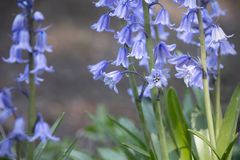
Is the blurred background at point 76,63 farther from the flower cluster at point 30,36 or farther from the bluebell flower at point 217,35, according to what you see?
the flower cluster at point 30,36

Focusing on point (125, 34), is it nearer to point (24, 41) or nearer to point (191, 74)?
point (191, 74)

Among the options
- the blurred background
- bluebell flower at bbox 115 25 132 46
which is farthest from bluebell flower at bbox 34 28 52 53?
the blurred background

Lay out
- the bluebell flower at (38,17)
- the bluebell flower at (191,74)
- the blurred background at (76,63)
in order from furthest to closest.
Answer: the blurred background at (76,63), the bluebell flower at (191,74), the bluebell flower at (38,17)

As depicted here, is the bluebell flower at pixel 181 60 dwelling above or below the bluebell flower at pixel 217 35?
below

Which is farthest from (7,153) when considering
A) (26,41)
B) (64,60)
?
(64,60)

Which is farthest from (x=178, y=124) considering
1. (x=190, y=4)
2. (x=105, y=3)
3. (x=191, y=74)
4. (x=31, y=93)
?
(x=31, y=93)

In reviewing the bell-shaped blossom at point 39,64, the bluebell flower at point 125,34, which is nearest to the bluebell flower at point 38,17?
the bell-shaped blossom at point 39,64

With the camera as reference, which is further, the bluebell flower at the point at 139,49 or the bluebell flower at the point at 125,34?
the bluebell flower at the point at 125,34
